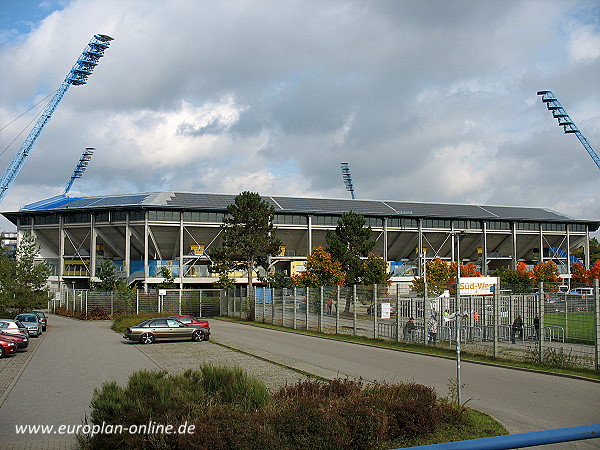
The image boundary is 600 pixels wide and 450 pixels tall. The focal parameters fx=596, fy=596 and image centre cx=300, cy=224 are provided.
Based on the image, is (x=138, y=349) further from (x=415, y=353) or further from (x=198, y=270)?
(x=198, y=270)

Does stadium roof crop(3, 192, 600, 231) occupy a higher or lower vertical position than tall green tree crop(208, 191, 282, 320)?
higher

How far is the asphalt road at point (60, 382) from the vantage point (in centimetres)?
1102

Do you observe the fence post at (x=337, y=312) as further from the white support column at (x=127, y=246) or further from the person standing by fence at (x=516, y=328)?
the white support column at (x=127, y=246)

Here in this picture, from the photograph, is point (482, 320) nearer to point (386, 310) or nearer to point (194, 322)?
point (386, 310)

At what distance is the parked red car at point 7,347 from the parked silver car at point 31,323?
11065 mm

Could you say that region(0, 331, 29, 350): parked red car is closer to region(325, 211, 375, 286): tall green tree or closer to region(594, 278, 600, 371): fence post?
region(594, 278, 600, 371): fence post

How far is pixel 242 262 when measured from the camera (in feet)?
195

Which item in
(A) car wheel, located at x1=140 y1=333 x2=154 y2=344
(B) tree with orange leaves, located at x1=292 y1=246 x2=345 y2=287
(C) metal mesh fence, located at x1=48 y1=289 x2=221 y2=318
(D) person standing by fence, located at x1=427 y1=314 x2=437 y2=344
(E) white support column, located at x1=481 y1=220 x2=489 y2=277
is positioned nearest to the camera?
(D) person standing by fence, located at x1=427 y1=314 x2=437 y2=344

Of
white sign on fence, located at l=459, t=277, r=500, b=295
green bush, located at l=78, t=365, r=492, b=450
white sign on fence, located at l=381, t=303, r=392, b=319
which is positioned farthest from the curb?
white sign on fence, located at l=381, t=303, r=392, b=319

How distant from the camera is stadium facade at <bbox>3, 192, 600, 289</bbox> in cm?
7294

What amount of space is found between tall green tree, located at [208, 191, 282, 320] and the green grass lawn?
40.1 metres

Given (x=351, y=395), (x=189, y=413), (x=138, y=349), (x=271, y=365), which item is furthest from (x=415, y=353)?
(x=189, y=413)

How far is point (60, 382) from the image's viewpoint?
17.5 m

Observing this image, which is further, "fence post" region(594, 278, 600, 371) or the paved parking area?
"fence post" region(594, 278, 600, 371)
